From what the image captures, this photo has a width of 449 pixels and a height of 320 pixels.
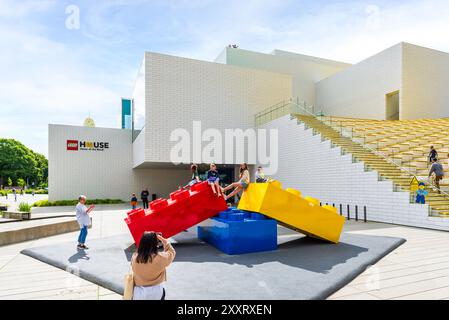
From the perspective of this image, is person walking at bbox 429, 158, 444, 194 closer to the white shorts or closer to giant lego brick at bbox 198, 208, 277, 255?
giant lego brick at bbox 198, 208, 277, 255

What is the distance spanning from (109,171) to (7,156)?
49919mm

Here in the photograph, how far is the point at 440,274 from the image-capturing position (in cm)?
532

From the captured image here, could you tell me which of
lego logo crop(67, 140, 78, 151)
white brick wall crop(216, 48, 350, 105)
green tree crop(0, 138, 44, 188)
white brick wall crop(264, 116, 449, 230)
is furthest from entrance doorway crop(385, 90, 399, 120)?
green tree crop(0, 138, 44, 188)

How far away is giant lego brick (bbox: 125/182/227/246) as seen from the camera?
7207 millimetres

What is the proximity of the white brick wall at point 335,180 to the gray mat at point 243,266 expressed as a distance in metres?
3.88

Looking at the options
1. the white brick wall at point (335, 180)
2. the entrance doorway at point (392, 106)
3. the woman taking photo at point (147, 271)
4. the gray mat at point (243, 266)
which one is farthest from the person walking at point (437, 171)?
the entrance doorway at point (392, 106)

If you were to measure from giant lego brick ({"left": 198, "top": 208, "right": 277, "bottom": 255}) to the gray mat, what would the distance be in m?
0.23

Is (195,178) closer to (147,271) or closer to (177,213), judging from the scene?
(177,213)

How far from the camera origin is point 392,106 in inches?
1038

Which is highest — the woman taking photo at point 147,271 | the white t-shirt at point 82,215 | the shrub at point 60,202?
the woman taking photo at point 147,271

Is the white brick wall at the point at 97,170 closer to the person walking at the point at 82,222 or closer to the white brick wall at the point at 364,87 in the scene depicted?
the white brick wall at the point at 364,87

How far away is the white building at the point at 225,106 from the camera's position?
2089 centimetres

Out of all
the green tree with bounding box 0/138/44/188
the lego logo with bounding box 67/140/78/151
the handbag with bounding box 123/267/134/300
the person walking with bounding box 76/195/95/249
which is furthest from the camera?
the green tree with bounding box 0/138/44/188
